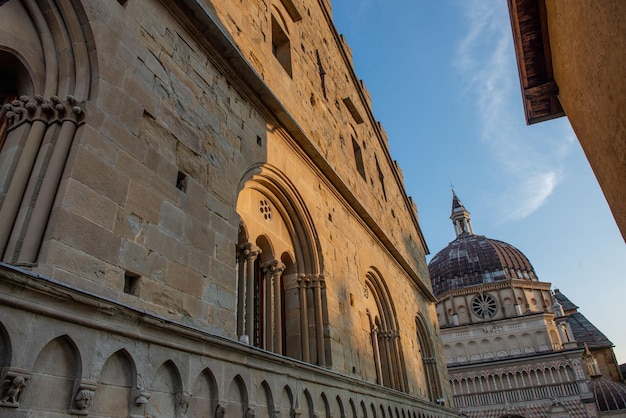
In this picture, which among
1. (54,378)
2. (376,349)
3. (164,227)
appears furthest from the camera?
(376,349)

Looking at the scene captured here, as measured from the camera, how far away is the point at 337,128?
10.9 m

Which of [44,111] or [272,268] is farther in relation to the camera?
[272,268]

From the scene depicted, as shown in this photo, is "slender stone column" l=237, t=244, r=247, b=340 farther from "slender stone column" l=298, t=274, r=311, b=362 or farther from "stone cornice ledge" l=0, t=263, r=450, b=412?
"slender stone column" l=298, t=274, r=311, b=362

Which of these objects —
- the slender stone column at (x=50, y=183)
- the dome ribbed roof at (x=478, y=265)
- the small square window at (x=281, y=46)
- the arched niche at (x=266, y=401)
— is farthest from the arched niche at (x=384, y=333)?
the dome ribbed roof at (x=478, y=265)

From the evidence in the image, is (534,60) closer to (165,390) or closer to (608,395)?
(165,390)

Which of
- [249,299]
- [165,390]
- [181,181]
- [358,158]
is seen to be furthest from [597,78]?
[358,158]

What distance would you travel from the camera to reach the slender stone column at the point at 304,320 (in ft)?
22.2

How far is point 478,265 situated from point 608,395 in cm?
1653

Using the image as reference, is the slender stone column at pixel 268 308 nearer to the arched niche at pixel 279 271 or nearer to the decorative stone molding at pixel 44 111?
the arched niche at pixel 279 271

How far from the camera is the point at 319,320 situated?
23.5ft

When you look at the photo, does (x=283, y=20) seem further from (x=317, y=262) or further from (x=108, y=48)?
(x=108, y=48)

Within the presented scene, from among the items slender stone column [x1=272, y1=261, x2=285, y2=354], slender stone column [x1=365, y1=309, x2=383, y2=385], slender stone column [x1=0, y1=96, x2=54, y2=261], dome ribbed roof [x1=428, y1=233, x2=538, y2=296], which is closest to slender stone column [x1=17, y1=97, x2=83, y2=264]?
slender stone column [x1=0, y1=96, x2=54, y2=261]

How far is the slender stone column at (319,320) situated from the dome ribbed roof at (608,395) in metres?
38.0

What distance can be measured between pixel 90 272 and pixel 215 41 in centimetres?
369
